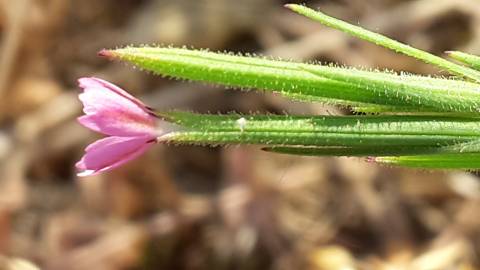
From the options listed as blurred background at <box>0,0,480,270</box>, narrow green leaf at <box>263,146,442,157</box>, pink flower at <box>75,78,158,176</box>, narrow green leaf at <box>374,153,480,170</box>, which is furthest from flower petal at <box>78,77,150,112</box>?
blurred background at <box>0,0,480,270</box>

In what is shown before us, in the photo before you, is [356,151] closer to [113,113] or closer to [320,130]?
[320,130]

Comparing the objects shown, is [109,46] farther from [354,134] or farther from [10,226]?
[354,134]

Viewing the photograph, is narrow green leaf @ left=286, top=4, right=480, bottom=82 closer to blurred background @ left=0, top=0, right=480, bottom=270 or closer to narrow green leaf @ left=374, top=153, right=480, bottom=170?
narrow green leaf @ left=374, top=153, right=480, bottom=170

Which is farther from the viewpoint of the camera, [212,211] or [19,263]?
[212,211]

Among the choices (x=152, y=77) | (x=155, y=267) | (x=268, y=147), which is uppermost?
(x=152, y=77)

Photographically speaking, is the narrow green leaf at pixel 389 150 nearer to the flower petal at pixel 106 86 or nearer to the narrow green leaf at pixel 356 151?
the narrow green leaf at pixel 356 151

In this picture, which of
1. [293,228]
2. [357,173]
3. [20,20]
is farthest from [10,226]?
[357,173]

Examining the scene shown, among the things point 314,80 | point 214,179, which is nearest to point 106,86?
point 314,80

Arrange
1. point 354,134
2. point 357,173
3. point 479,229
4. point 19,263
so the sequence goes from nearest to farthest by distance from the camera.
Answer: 1. point 354,134
2. point 19,263
3. point 479,229
4. point 357,173
